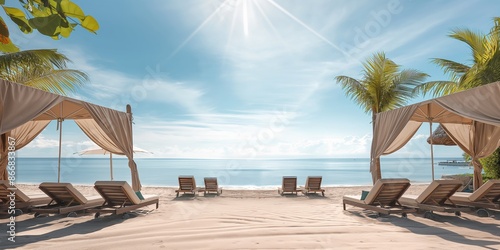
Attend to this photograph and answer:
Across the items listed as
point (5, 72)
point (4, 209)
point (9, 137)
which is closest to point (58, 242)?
point (4, 209)

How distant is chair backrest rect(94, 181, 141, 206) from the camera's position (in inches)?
273

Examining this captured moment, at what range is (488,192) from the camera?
7.13 meters

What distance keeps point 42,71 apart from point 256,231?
29.6 feet

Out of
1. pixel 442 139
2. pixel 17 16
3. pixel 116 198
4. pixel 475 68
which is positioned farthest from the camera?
pixel 442 139

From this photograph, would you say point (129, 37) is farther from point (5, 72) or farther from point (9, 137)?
point (9, 137)

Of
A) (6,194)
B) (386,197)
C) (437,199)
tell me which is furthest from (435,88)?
(6,194)

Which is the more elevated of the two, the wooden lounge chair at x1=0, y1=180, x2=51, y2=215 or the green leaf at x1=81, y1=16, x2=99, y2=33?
the green leaf at x1=81, y1=16, x2=99, y2=33

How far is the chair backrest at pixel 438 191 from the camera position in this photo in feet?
22.2

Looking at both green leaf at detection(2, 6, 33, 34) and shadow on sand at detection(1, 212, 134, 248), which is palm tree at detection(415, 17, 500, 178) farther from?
green leaf at detection(2, 6, 33, 34)

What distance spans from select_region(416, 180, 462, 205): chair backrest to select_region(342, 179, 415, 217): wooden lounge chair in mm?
378

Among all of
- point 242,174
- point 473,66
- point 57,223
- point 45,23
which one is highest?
point 473,66

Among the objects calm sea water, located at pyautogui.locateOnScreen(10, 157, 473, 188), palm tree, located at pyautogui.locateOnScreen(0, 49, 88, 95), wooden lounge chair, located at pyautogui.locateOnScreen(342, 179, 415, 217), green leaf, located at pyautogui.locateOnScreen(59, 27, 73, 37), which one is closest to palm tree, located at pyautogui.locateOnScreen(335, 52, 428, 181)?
wooden lounge chair, located at pyautogui.locateOnScreen(342, 179, 415, 217)

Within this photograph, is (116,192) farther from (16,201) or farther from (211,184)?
Answer: (211,184)

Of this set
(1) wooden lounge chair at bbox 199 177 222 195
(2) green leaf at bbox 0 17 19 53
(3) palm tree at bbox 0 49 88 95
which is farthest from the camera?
(1) wooden lounge chair at bbox 199 177 222 195
